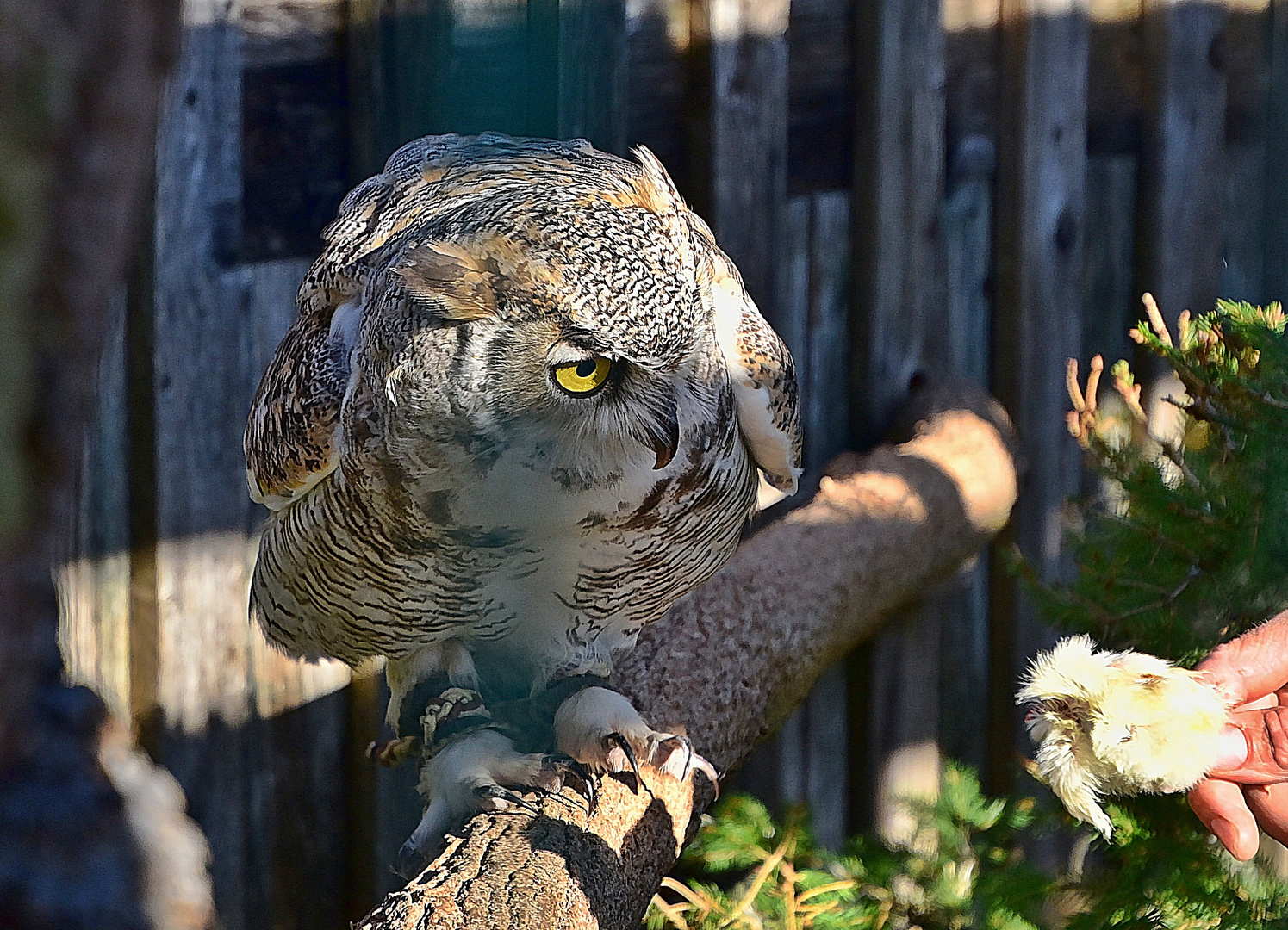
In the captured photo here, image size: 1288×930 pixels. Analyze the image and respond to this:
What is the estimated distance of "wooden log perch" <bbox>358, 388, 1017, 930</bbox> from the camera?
1.46 meters

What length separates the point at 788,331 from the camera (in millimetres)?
2666

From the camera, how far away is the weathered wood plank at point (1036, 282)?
2.84m

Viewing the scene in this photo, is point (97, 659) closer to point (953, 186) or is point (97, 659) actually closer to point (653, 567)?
point (653, 567)

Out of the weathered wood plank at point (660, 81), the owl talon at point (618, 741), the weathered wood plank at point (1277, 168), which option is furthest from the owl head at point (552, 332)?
the weathered wood plank at point (1277, 168)

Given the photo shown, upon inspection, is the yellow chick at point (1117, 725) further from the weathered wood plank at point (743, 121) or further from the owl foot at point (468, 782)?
the weathered wood plank at point (743, 121)

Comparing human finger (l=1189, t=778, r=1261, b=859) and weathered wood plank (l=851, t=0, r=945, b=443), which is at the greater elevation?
weathered wood plank (l=851, t=0, r=945, b=443)

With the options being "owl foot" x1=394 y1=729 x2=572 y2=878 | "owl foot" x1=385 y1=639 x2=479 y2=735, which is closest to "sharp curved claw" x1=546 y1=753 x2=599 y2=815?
"owl foot" x1=394 y1=729 x2=572 y2=878

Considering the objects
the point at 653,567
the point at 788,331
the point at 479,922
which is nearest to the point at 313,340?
the point at 653,567

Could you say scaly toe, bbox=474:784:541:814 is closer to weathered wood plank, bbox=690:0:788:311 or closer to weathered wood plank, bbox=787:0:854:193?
weathered wood plank, bbox=690:0:788:311

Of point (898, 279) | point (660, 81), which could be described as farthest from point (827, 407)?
point (660, 81)

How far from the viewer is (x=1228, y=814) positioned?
1.40 meters

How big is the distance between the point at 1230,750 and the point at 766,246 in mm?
1454

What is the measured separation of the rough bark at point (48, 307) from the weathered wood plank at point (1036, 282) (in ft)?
8.93

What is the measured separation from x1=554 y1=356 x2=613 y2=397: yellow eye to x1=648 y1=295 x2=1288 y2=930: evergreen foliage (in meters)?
0.84
